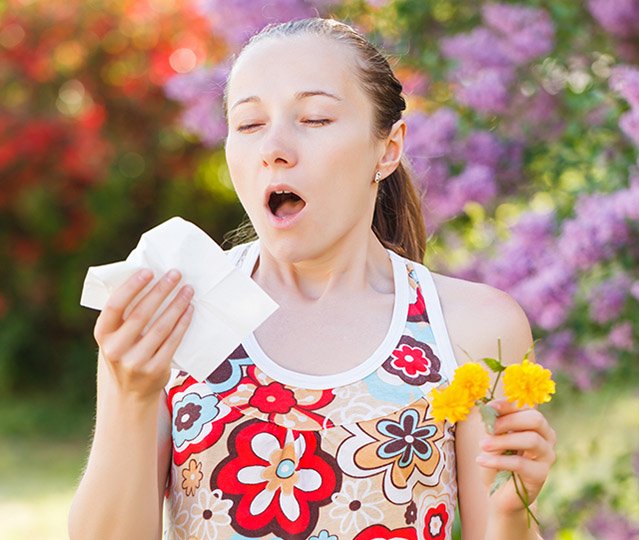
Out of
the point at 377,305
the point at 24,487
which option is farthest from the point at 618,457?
the point at 24,487

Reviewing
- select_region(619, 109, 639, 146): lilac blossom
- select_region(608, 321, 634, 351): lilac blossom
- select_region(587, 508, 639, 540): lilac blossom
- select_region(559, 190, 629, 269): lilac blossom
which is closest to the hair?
select_region(619, 109, 639, 146): lilac blossom

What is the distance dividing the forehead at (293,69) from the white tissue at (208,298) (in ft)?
0.87

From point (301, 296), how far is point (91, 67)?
226 inches

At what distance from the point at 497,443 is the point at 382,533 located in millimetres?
282

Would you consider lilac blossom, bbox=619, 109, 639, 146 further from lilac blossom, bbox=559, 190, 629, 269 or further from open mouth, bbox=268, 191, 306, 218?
open mouth, bbox=268, 191, 306, 218

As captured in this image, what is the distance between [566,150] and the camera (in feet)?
11.0

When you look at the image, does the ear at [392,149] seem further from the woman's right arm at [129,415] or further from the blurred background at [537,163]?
the blurred background at [537,163]

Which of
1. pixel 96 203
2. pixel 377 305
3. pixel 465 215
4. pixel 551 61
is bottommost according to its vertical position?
pixel 377 305

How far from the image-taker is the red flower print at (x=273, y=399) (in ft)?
5.82

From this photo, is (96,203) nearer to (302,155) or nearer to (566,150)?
(566,150)

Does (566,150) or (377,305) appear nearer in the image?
(377,305)

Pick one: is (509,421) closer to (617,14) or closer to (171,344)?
(171,344)

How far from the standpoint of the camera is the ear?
6.41 feet

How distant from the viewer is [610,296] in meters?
3.11
